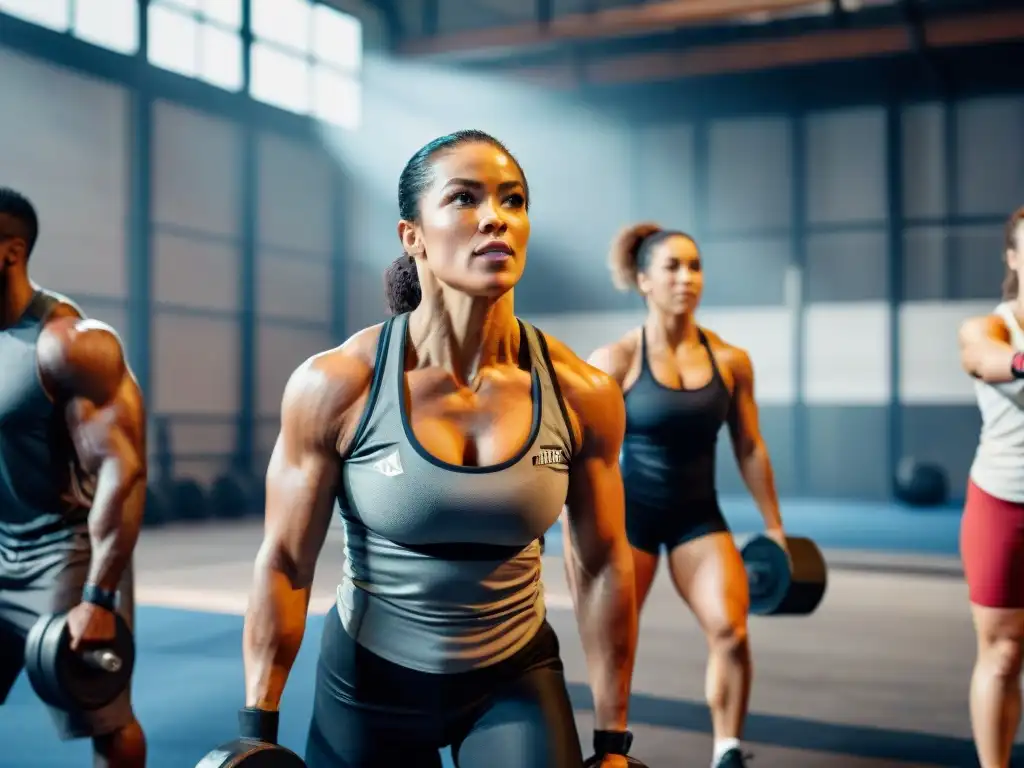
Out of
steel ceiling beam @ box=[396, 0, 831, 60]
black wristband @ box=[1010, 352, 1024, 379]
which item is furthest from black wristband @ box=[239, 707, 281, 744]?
steel ceiling beam @ box=[396, 0, 831, 60]

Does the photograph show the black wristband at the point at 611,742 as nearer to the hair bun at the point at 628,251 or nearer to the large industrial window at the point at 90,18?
the hair bun at the point at 628,251

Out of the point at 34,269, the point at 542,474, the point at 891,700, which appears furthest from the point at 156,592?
the point at 542,474

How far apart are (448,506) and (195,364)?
12424 millimetres

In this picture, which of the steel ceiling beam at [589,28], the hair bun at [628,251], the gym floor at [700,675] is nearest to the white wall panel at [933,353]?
the steel ceiling beam at [589,28]

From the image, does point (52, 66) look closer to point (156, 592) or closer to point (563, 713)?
point (156, 592)

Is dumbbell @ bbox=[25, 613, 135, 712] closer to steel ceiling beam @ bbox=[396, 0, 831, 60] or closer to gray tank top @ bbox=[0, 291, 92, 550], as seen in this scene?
gray tank top @ bbox=[0, 291, 92, 550]

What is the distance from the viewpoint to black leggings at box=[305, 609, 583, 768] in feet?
5.55

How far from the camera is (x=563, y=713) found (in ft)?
5.69

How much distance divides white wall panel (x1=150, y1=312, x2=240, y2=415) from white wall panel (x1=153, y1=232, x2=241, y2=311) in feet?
0.69

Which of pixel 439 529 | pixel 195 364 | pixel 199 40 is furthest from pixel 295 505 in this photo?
pixel 199 40

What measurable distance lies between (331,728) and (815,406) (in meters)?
13.9

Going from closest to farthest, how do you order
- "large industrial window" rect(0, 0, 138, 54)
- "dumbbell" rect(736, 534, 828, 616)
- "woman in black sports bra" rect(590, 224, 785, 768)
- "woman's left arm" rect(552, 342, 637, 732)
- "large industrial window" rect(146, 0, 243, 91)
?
"woman's left arm" rect(552, 342, 637, 732)
"woman in black sports bra" rect(590, 224, 785, 768)
"dumbbell" rect(736, 534, 828, 616)
"large industrial window" rect(0, 0, 138, 54)
"large industrial window" rect(146, 0, 243, 91)

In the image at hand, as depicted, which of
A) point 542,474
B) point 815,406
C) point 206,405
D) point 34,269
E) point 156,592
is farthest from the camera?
point 815,406

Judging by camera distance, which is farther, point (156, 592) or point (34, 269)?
point (34, 269)
